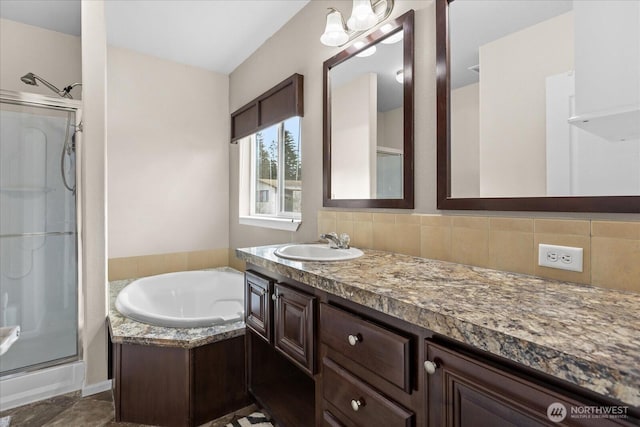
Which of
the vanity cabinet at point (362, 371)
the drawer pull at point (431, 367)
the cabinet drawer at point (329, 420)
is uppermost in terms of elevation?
the drawer pull at point (431, 367)

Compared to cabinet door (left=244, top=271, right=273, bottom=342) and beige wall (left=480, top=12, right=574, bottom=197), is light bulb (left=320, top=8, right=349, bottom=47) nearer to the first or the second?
beige wall (left=480, top=12, right=574, bottom=197)

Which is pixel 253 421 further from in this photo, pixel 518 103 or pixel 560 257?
pixel 518 103

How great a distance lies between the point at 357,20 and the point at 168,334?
1943mm

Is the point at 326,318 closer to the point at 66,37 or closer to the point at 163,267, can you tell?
the point at 163,267

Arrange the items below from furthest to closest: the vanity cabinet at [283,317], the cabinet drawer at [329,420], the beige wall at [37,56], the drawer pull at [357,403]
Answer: the beige wall at [37,56]
the vanity cabinet at [283,317]
the cabinet drawer at [329,420]
the drawer pull at [357,403]

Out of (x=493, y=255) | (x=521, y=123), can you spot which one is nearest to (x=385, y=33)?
(x=521, y=123)

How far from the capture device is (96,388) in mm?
2031

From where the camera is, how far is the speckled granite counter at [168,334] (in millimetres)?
1646

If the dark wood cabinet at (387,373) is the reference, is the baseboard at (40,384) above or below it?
below

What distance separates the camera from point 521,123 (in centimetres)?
112

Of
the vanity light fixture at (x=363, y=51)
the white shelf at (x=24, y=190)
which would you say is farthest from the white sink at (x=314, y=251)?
the white shelf at (x=24, y=190)

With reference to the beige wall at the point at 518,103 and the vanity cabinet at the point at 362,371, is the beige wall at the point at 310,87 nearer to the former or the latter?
the beige wall at the point at 518,103

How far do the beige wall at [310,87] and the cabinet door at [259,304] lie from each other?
0.67m

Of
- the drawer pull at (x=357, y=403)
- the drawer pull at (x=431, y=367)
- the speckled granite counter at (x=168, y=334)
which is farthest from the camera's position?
the speckled granite counter at (x=168, y=334)
